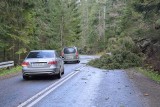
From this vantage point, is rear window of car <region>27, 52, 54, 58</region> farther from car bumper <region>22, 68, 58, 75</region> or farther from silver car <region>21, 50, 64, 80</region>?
car bumper <region>22, 68, 58, 75</region>

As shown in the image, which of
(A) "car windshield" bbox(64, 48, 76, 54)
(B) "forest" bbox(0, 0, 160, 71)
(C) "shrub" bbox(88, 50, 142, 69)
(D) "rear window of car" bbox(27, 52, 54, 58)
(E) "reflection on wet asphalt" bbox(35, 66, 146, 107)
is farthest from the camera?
(A) "car windshield" bbox(64, 48, 76, 54)

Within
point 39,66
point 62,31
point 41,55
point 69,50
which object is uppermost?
point 62,31

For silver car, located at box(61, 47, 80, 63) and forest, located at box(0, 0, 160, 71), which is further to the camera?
silver car, located at box(61, 47, 80, 63)

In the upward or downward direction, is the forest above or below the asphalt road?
above

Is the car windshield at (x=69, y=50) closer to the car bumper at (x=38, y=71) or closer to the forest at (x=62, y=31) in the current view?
the forest at (x=62, y=31)

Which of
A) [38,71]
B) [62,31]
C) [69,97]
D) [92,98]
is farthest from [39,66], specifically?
[62,31]

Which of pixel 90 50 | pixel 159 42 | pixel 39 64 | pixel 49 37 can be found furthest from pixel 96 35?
pixel 39 64

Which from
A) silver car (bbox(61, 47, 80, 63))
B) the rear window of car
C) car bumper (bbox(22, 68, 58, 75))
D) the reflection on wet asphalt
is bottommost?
the reflection on wet asphalt

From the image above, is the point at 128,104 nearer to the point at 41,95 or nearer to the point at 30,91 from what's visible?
the point at 41,95

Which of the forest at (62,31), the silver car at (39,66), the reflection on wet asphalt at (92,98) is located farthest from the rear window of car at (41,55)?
the forest at (62,31)

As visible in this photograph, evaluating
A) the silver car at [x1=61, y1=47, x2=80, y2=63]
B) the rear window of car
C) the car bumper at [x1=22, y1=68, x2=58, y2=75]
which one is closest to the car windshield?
the silver car at [x1=61, y1=47, x2=80, y2=63]

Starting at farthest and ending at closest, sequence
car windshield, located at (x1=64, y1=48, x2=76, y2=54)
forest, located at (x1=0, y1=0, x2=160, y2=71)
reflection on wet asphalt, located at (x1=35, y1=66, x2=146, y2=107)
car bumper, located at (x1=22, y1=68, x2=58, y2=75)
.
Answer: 1. car windshield, located at (x1=64, y1=48, x2=76, y2=54)
2. forest, located at (x1=0, y1=0, x2=160, y2=71)
3. car bumper, located at (x1=22, y1=68, x2=58, y2=75)
4. reflection on wet asphalt, located at (x1=35, y1=66, x2=146, y2=107)

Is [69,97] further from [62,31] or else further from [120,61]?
[62,31]

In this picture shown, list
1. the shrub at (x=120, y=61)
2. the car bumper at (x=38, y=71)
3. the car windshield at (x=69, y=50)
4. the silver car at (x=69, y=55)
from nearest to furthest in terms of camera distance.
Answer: the car bumper at (x=38, y=71), the shrub at (x=120, y=61), the silver car at (x=69, y=55), the car windshield at (x=69, y=50)
